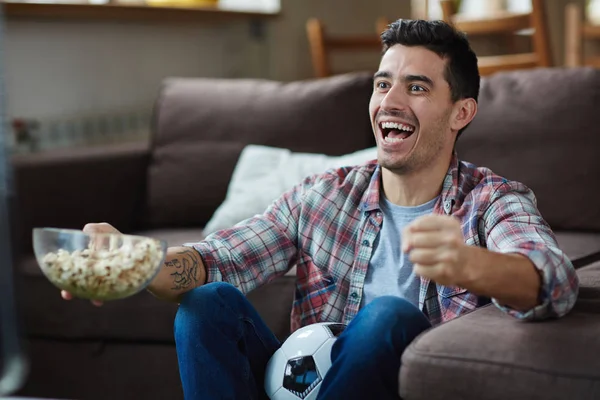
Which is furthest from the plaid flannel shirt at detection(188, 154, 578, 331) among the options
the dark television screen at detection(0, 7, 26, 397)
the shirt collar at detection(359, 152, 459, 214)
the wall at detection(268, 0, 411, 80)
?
the wall at detection(268, 0, 411, 80)

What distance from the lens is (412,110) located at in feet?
5.23

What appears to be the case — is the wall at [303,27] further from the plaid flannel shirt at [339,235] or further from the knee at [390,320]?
the knee at [390,320]

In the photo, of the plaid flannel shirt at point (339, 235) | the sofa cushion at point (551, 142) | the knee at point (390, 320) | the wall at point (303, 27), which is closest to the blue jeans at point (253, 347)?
the knee at point (390, 320)

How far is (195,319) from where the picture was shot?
1.42 m

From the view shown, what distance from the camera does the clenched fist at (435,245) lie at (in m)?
1.18

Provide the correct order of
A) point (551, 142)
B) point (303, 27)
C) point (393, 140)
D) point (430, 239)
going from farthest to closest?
1. point (303, 27)
2. point (551, 142)
3. point (393, 140)
4. point (430, 239)

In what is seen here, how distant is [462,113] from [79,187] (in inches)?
51.1

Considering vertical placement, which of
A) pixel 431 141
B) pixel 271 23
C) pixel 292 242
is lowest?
pixel 292 242

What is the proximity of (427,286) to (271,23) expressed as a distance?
2.91m

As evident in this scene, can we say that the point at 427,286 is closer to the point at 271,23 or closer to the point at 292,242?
the point at 292,242

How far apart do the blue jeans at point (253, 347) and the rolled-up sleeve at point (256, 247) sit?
96 millimetres

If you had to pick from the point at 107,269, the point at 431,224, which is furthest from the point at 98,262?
the point at 431,224

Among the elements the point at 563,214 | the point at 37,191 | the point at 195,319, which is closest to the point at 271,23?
the point at 37,191

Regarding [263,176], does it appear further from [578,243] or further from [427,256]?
[427,256]
